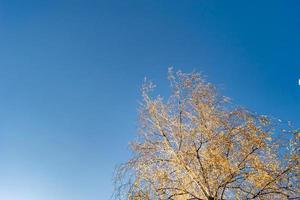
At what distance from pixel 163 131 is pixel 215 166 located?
169 centimetres

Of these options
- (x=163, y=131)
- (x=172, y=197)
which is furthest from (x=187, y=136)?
(x=172, y=197)

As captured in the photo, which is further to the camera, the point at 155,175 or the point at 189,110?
the point at 189,110

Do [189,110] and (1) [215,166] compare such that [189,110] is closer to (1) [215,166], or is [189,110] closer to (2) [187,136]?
(2) [187,136]

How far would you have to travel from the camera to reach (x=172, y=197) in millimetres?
11414

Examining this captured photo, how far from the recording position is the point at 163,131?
1226cm

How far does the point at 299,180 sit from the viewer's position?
10.8 meters

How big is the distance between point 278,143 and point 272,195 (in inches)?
47.0

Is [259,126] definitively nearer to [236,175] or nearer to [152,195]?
[236,175]

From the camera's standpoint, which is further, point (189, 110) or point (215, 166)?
point (189, 110)

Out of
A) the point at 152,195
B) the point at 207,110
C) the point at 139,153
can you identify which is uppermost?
the point at 207,110

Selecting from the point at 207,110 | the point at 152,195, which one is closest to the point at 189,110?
the point at 207,110

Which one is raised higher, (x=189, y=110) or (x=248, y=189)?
(x=189, y=110)

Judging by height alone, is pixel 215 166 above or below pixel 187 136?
below

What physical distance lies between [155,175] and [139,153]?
73cm
